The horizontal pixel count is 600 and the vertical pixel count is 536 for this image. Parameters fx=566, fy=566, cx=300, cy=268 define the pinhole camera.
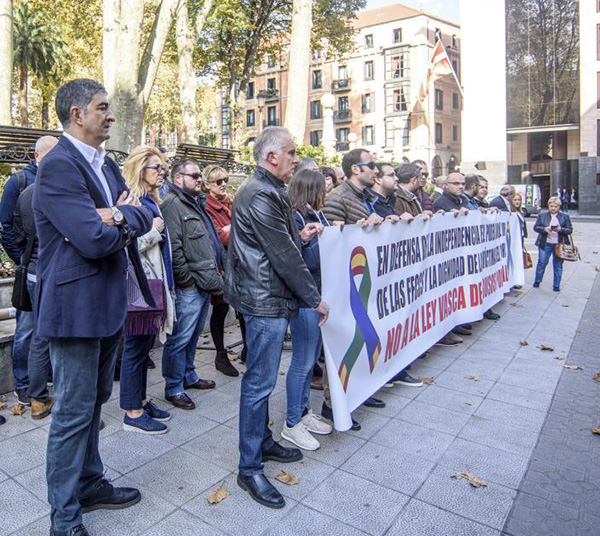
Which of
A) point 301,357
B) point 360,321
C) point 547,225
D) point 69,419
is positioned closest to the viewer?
point 69,419

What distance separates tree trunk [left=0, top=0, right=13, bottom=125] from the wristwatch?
1237 cm

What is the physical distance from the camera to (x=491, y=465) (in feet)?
11.9

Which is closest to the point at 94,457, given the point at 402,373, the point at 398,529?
the point at 398,529

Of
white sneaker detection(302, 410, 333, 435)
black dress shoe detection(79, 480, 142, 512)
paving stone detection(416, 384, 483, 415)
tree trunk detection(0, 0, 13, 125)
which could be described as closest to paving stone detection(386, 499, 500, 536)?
white sneaker detection(302, 410, 333, 435)

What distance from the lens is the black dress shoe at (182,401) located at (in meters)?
4.58

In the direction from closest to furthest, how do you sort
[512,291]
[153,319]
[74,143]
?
[74,143]
[153,319]
[512,291]

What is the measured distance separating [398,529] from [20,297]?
10.4 ft

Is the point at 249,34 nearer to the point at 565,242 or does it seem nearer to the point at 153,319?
the point at 565,242

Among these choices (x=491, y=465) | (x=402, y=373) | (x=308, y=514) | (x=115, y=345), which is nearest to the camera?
(x=115, y=345)

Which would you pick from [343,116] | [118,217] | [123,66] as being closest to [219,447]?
[118,217]

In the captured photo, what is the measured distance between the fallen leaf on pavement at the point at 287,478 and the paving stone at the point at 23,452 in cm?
154

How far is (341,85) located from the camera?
62.0m

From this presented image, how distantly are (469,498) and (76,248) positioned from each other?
98.4 inches

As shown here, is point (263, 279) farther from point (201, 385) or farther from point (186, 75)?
point (186, 75)
